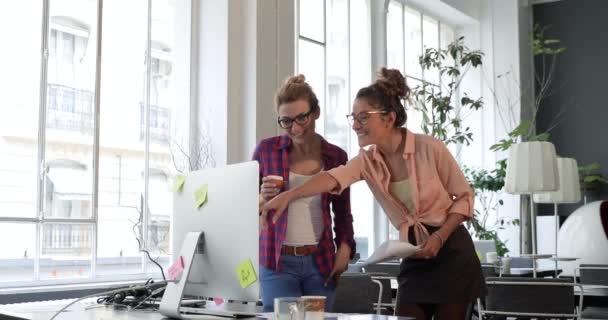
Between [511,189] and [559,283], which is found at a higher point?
[511,189]

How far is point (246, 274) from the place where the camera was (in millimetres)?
2031

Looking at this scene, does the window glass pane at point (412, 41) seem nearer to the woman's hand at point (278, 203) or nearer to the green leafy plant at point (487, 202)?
the green leafy plant at point (487, 202)

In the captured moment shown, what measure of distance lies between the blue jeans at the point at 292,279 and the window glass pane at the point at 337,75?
218 inches

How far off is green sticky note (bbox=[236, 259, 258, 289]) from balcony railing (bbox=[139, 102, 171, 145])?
391cm

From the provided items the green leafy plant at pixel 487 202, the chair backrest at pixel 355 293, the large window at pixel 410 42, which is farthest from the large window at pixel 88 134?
the green leafy plant at pixel 487 202

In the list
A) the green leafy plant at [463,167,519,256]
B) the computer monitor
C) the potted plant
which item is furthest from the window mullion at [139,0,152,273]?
the potted plant

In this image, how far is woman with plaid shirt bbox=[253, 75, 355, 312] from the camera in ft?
8.65

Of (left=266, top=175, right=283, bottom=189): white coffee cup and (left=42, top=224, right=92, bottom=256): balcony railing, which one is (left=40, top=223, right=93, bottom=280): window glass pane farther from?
(left=266, top=175, right=283, bottom=189): white coffee cup

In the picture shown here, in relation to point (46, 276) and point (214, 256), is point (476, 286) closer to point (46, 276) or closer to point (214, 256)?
point (214, 256)

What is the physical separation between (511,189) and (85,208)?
3.27 metres

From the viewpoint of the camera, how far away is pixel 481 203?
1048 centimetres

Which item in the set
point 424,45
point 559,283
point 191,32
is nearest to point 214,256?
point 559,283

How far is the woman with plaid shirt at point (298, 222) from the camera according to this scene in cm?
264

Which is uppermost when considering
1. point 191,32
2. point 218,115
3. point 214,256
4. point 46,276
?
point 191,32
